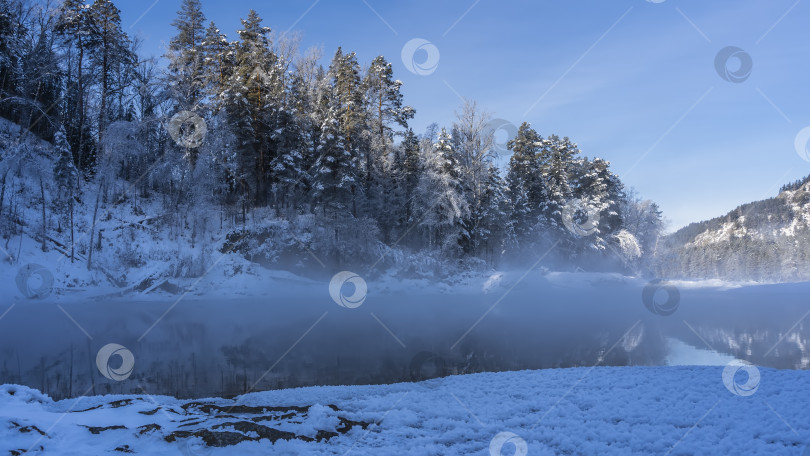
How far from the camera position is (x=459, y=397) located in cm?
903

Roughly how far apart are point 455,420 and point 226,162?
30.1m

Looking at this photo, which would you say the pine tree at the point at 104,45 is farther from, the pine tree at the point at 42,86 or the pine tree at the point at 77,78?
the pine tree at the point at 42,86

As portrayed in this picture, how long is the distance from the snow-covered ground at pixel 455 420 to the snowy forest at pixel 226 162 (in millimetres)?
22417

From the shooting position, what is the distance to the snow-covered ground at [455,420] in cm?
596

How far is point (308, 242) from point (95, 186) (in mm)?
16841

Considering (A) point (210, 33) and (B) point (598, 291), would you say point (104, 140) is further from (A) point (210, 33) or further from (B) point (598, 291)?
(B) point (598, 291)

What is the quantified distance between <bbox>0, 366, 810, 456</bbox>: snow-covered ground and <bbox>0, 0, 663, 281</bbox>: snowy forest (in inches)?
883

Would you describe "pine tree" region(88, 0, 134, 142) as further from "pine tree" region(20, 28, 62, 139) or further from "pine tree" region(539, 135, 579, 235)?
"pine tree" region(539, 135, 579, 235)

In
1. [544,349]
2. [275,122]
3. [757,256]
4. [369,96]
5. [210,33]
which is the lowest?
[544,349]

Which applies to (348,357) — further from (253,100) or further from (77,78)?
(77,78)

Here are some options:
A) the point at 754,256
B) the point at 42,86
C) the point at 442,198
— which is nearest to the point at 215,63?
the point at 42,86

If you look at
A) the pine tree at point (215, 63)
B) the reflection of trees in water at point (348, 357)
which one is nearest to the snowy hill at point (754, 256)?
the reflection of trees in water at point (348, 357)

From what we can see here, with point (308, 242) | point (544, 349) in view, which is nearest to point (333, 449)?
point (544, 349)

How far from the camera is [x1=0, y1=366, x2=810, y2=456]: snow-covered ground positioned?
5.96m
